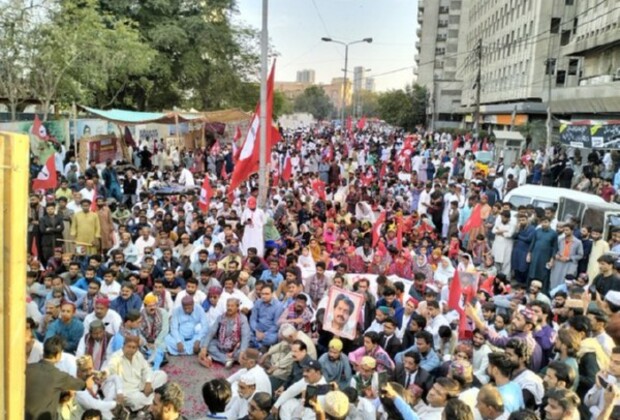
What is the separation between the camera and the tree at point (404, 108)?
62.6 meters

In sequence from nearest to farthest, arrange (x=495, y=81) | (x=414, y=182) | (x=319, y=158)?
(x=414, y=182) < (x=319, y=158) < (x=495, y=81)

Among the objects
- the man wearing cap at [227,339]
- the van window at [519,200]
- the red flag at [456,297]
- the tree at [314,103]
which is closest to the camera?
the red flag at [456,297]

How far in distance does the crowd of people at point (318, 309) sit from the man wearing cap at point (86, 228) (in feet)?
0.09

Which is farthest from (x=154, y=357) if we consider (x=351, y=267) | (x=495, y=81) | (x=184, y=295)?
(x=495, y=81)

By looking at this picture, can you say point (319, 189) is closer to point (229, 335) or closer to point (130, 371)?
point (229, 335)

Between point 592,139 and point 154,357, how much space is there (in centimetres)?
1427

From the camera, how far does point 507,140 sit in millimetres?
24000

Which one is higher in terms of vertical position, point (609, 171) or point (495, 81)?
point (495, 81)

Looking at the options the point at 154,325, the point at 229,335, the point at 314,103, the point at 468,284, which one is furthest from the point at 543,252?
the point at 314,103

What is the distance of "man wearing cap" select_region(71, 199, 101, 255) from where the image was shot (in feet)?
31.4

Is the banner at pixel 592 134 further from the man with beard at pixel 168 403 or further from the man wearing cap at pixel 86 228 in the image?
the man with beard at pixel 168 403

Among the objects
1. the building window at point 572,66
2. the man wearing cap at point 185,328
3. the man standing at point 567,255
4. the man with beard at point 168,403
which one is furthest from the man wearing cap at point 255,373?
the building window at point 572,66

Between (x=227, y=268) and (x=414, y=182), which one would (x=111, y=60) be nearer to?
(x=414, y=182)

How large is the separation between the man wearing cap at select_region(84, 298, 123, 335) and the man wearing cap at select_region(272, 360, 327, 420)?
237 cm
